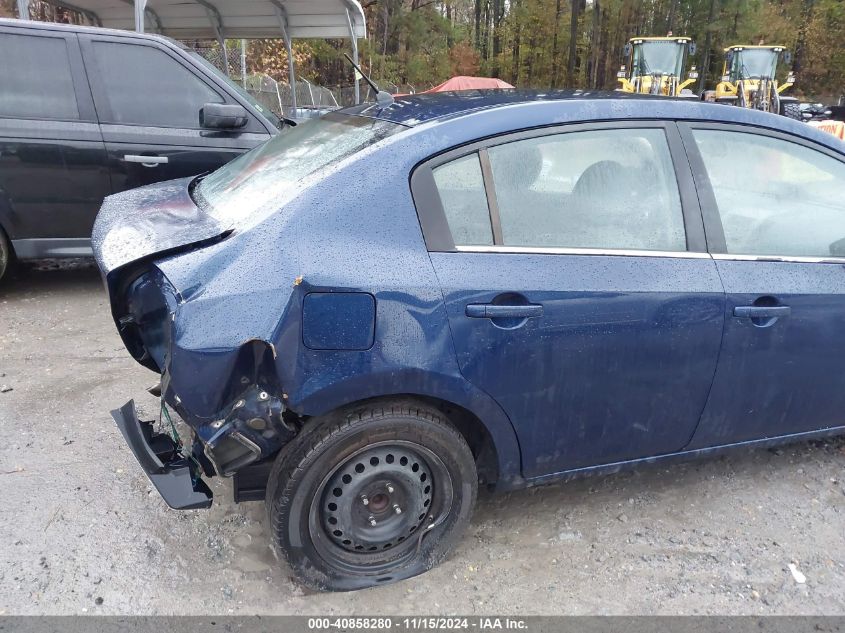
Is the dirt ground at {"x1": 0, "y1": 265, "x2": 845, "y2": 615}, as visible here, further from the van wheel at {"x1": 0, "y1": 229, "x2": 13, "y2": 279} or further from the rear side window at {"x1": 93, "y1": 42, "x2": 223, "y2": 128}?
the rear side window at {"x1": 93, "y1": 42, "x2": 223, "y2": 128}

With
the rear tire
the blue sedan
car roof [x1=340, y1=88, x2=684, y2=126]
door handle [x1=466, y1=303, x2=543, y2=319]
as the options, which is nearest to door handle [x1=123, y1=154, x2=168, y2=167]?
the blue sedan

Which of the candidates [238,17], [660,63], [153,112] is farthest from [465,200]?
[660,63]

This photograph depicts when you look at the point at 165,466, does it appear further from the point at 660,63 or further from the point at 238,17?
the point at 660,63

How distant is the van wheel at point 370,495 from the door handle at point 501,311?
384mm

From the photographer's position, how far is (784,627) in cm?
234

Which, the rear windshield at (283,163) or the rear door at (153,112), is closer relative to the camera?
Answer: the rear windshield at (283,163)

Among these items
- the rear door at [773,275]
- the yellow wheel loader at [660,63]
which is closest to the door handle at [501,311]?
the rear door at [773,275]

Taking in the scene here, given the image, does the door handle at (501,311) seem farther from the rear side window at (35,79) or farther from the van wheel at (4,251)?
the van wheel at (4,251)

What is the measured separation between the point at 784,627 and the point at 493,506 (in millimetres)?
1179

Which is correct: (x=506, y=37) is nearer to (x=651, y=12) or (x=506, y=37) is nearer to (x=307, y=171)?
(x=651, y=12)

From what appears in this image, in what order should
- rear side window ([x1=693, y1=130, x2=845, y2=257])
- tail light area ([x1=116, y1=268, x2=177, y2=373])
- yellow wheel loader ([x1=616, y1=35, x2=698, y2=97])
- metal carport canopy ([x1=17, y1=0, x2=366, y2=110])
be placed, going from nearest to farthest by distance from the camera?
1. tail light area ([x1=116, y1=268, x2=177, y2=373])
2. rear side window ([x1=693, y1=130, x2=845, y2=257])
3. metal carport canopy ([x1=17, y1=0, x2=366, y2=110])
4. yellow wheel loader ([x1=616, y1=35, x2=698, y2=97])

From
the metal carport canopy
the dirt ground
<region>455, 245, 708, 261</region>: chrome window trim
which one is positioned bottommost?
the dirt ground

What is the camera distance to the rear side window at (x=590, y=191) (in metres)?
2.41

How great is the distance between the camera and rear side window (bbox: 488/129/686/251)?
2408mm
